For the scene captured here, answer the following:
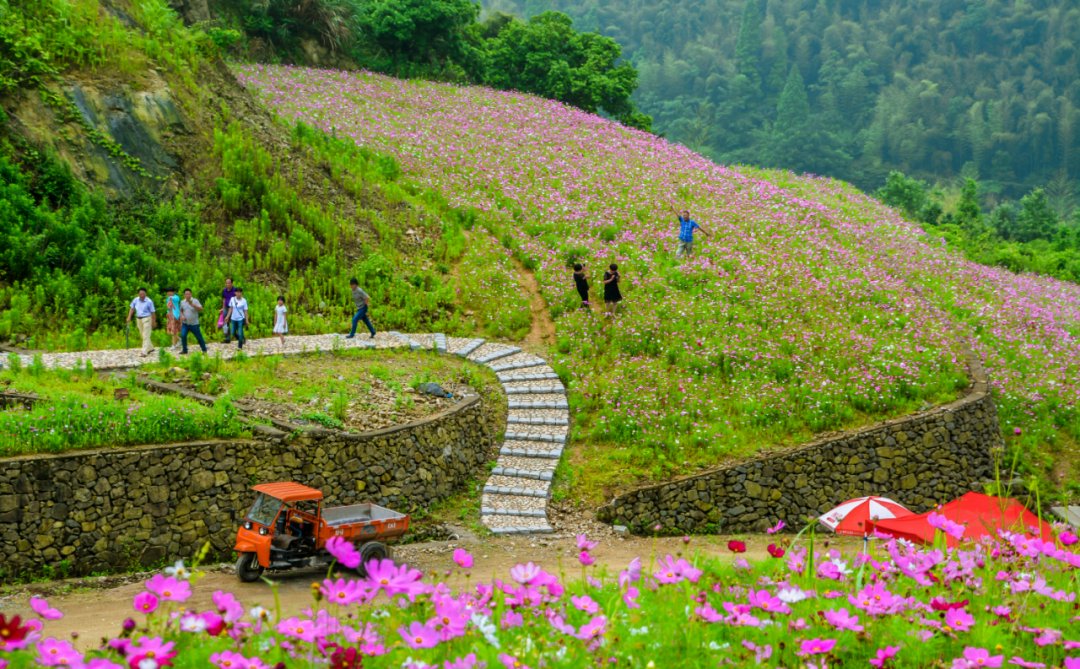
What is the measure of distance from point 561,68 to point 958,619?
144 ft

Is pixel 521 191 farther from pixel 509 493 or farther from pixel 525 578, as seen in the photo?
pixel 525 578

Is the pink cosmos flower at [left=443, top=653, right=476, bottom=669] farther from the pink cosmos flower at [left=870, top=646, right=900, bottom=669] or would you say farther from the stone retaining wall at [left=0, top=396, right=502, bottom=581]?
the stone retaining wall at [left=0, top=396, right=502, bottom=581]

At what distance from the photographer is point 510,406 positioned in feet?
59.9

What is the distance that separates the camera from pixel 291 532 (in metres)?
11.8

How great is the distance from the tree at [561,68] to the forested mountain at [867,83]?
60.3 m

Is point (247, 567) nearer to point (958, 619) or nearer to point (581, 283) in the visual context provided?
point (958, 619)

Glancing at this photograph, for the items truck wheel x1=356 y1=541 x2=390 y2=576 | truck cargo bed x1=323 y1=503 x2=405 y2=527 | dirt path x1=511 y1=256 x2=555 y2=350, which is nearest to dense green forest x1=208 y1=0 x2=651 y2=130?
dirt path x1=511 y1=256 x2=555 y2=350

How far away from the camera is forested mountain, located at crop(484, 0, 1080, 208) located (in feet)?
349

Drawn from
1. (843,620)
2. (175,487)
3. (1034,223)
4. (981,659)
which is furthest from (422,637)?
(1034,223)

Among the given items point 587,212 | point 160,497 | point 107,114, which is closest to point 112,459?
point 160,497

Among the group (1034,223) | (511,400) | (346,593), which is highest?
(1034,223)

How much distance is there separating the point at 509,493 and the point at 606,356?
5.15 metres

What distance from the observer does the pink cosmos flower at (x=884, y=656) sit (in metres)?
4.06

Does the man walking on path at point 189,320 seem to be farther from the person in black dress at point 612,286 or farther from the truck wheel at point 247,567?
the person in black dress at point 612,286
